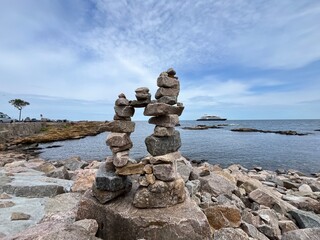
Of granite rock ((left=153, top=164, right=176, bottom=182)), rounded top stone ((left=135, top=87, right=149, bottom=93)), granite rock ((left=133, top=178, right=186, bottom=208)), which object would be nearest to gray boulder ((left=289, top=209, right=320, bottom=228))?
granite rock ((left=133, top=178, right=186, bottom=208))

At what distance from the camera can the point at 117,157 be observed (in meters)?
7.66

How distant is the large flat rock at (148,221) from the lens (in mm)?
6594

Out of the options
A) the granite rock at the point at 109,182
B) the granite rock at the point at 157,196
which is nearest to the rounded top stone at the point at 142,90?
the granite rock at the point at 109,182

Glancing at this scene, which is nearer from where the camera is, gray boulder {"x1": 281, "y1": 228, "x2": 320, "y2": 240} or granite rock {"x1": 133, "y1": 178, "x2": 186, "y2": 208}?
granite rock {"x1": 133, "y1": 178, "x2": 186, "y2": 208}

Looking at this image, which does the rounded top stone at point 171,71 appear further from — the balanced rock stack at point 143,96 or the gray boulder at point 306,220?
the gray boulder at point 306,220

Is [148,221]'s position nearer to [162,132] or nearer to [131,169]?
[131,169]

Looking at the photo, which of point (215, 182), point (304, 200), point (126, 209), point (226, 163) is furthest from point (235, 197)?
point (226, 163)

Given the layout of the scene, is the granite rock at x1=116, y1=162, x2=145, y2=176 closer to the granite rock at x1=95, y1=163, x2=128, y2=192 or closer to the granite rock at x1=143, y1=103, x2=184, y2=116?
the granite rock at x1=95, y1=163, x2=128, y2=192

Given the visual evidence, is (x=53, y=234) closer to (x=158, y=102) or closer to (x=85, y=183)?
(x=158, y=102)

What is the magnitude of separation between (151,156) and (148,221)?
1854 mm

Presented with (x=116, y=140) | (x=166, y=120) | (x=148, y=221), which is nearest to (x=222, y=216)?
(x=148, y=221)

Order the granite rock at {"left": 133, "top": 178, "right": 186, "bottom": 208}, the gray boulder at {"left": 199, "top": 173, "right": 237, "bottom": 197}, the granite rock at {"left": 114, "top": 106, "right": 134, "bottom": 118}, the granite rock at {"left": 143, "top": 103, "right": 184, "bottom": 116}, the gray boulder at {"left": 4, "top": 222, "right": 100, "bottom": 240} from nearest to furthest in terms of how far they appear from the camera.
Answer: the gray boulder at {"left": 4, "top": 222, "right": 100, "bottom": 240}
the granite rock at {"left": 133, "top": 178, "right": 186, "bottom": 208}
the granite rock at {"left": 143, "top": 103, "right": 184, "bottom": 116}
the granite rock at {"left": 114, "top": 106, "right": 134, "bottom": 118}
the gray boulder at {"left": 199, "top": 173, "right": 237, "bottom": 197}

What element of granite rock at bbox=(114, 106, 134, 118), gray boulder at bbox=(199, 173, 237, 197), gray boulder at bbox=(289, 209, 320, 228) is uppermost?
granite rock at bbox=(114, 106, 134, 118)

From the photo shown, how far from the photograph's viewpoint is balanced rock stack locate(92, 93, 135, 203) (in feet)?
24.7
